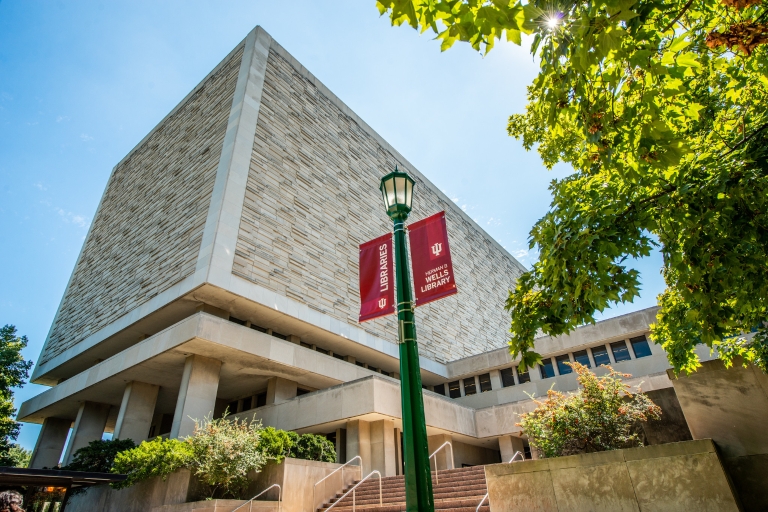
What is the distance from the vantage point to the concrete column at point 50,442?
2830 cm

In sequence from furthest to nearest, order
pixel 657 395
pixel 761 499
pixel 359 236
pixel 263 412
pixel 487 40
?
pixel 359 236 → pixel 263 412 → pixel 657 395 → pixel 761 499 → pixel 487 40

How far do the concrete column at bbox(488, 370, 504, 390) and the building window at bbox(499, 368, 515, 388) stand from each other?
7.7 inches

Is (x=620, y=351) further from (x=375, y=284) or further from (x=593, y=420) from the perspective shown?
(x=375, y=284)

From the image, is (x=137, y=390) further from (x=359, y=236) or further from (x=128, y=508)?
(x=359, y=236)

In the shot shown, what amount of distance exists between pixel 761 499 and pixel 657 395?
10.5 ft

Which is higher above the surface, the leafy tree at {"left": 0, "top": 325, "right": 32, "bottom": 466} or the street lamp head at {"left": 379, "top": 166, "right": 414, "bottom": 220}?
the leafy tree at {"left": 0, "top": 325, "right": 32, "bottom": 466}

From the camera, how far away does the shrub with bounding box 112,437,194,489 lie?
Result: 13320 millimetres

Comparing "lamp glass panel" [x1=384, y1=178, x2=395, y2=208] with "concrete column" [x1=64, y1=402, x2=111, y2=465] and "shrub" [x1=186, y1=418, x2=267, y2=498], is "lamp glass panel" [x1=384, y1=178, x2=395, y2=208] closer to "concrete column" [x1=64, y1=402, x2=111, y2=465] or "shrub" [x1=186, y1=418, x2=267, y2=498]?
"shrub" [x1=186, y1=418, x2=267, y2=498]

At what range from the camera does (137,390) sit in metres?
23.7

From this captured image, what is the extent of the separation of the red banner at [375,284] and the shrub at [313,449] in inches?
408

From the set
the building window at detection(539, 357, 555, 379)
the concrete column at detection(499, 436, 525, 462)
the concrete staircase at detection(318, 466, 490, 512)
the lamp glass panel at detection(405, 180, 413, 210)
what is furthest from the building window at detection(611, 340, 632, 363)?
the lamp glass panel at detection(405, 180, 413, 210)

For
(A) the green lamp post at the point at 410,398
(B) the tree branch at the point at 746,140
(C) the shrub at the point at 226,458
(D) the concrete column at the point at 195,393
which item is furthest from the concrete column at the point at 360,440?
(B) the tree branch at the point at 746,140

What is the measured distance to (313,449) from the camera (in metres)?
15.7

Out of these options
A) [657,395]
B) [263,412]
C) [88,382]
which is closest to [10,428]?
[88,382]
